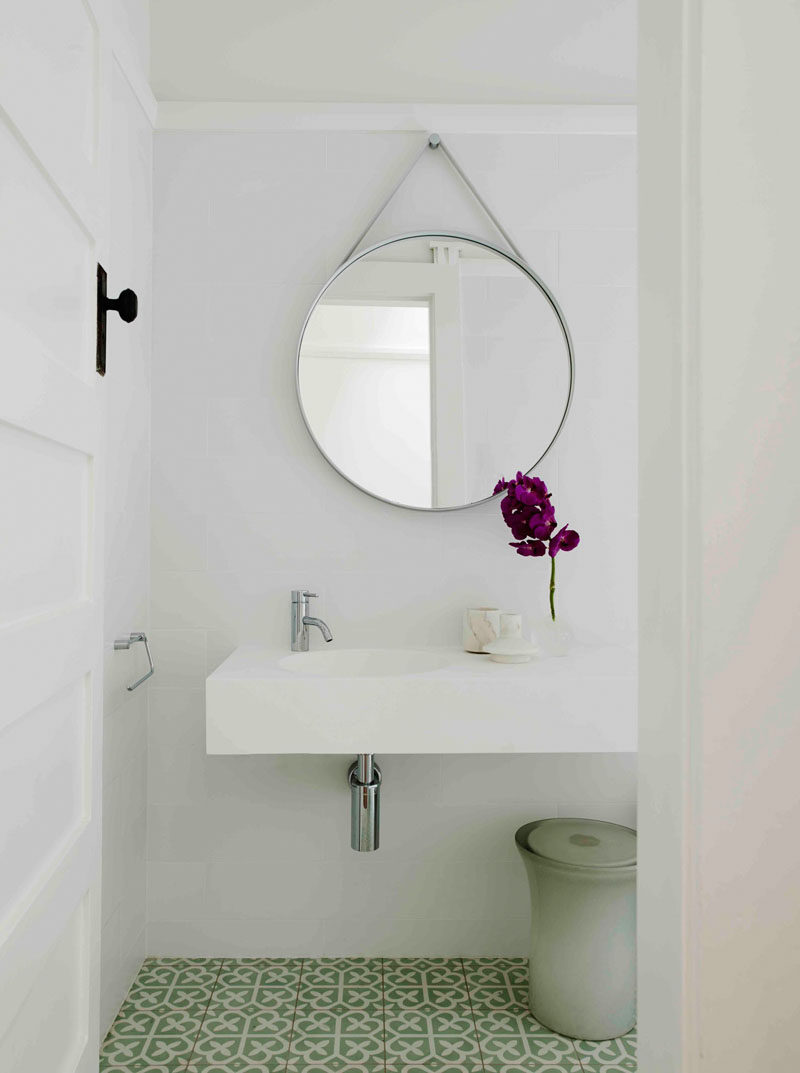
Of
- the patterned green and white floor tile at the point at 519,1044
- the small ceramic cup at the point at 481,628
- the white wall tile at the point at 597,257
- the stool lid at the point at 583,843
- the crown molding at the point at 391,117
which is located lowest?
the patterned green and white floor tile at the point at 519,1044

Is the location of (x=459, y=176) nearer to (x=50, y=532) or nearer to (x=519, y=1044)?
(x=50, y=532)

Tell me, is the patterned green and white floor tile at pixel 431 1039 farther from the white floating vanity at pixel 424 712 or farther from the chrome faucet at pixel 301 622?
the chrome faucet at pixel 301 622

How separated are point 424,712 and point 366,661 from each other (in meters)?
0.40

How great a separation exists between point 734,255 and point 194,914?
200 cm

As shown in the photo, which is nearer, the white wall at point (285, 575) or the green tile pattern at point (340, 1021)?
the green tile pattern at point (340, 1021)

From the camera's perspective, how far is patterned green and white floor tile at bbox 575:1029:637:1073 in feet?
5.29

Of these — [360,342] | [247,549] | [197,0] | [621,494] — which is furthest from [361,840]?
[197,0]

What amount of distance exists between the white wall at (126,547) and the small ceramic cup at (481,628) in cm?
82

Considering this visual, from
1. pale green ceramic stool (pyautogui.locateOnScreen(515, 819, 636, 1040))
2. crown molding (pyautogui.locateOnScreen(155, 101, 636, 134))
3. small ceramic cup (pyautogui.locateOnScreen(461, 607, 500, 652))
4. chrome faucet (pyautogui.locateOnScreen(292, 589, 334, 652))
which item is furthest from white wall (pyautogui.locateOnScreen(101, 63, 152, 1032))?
pale green ceramic stool (pyautogui.locateOnScreen(515, 819, 636, 1040))

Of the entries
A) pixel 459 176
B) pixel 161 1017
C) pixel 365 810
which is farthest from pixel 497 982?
pixel 459 176

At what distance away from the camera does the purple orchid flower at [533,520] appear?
1.90 m

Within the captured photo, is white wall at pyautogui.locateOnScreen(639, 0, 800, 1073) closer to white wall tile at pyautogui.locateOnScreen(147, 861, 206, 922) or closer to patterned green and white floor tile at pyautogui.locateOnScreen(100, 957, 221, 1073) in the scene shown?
patterned green and white floor tile at pyautogui.locateOnScreen(100, 957, 221, 1073)

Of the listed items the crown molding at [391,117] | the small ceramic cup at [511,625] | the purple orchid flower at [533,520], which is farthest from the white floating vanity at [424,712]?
the crown molding at [391,117]

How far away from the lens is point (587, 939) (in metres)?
1.69
